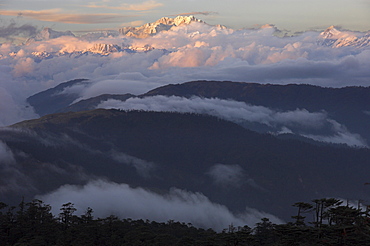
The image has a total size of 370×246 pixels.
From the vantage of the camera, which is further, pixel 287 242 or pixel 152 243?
pixel 152 243

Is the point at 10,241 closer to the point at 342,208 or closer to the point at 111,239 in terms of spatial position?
the point at 111,239

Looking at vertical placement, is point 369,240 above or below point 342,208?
below

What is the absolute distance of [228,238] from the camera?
150 meters

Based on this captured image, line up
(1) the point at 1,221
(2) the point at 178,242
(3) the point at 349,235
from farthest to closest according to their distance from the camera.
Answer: (1) the point at 1,221 → (2) the point at 178,242 → (3) the point at 349,235

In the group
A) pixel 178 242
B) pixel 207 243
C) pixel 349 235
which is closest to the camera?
pixel 349 235

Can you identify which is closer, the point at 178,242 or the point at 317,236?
the point at 317,236

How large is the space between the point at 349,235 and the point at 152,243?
76629 mm

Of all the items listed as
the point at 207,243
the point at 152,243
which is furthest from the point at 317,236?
the point at 152,243

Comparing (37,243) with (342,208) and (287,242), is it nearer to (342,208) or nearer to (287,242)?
(287,242)

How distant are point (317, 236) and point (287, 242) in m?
7.64

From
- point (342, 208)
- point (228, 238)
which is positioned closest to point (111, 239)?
point (228, 238)

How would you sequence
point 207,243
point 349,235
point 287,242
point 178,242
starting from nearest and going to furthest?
point 349,235 → point 287,242 → point 207,243 → point 178,242

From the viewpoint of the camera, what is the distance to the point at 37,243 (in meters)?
171

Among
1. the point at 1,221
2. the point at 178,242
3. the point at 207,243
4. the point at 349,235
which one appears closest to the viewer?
the point at 349,235
